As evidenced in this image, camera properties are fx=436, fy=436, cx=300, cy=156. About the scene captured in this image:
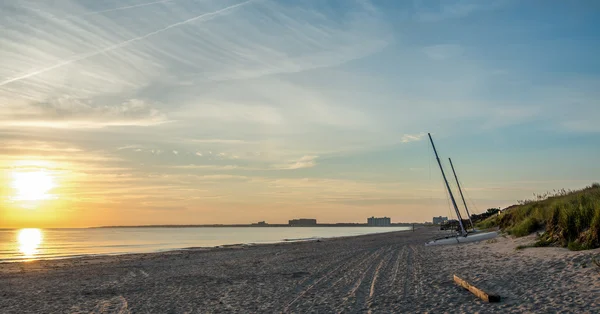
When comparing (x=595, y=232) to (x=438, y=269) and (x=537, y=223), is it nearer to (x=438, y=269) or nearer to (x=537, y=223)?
(x=438, y=269)

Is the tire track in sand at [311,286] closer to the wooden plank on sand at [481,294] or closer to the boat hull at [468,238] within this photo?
the wooden plank on sand at [481,294]

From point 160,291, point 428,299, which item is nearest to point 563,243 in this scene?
point 428,299

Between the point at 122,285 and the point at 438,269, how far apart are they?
15.2m

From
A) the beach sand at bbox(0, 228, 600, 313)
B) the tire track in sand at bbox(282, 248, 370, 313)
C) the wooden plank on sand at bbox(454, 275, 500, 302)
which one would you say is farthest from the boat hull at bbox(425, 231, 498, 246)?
the wooden plank on sand at bbox(454, 275, 500, 302)

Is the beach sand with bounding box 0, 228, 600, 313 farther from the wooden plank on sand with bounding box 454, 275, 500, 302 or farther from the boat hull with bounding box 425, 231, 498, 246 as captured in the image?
the boat hull with bounding box 425, 231, 498, 246

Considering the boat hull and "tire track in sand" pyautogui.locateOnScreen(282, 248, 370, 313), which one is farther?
the boat hull

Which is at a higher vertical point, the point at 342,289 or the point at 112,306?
the point at 342,289

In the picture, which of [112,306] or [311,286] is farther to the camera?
[311,286]

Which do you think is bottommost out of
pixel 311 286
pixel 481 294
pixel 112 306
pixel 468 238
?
pixel 112 306

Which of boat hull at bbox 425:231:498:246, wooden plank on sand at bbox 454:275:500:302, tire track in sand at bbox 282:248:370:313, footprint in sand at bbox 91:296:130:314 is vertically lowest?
footprint in sand at bbox 91:296:130:314

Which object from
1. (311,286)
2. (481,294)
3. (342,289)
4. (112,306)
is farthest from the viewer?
(311,286)

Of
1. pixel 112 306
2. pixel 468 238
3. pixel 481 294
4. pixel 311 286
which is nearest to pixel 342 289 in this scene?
pixel 311 286

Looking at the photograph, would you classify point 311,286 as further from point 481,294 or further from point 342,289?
point 481,294

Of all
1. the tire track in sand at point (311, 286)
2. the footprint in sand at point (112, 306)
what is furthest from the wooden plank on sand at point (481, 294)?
the footprint in sand at point (112, 306)
